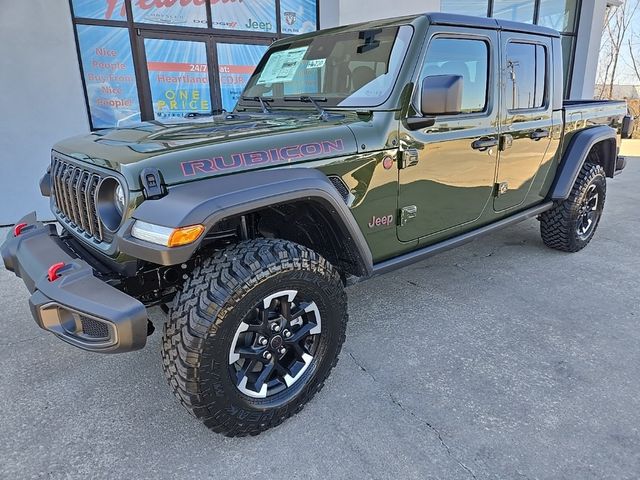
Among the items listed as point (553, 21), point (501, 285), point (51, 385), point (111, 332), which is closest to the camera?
point (111, 332)

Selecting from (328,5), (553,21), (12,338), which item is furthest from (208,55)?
(553,21)

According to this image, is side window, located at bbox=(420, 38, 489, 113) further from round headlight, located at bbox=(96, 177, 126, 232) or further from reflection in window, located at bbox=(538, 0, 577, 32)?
reflection in window, located at bbox=(538, 0, 577, 32)

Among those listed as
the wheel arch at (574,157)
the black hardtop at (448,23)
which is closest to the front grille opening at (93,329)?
the black hardtop at (448,23)

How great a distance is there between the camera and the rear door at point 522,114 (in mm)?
3156

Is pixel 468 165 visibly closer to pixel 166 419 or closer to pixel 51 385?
pixel 166 419

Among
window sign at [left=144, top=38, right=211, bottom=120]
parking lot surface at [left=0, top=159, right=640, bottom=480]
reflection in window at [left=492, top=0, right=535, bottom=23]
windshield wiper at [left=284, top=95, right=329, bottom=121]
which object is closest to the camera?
parking lot surface at [left=0, top=159, right=640, bottom=480]

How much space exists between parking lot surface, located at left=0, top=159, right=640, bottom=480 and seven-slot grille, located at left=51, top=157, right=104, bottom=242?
895mm

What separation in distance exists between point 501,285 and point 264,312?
236 centimetres

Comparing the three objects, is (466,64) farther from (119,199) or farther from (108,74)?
(108,74)

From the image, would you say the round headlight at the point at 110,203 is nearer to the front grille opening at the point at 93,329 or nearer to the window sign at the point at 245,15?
the front grille opening at the point at 93,329

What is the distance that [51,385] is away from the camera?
246cm

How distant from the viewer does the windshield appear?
256 cm

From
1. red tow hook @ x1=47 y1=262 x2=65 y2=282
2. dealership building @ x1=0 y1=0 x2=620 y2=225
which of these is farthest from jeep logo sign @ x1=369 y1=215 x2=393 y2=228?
dealership building @ x1=0 y1=0 x2=620 y2=225

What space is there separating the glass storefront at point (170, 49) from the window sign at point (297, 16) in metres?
0.01
